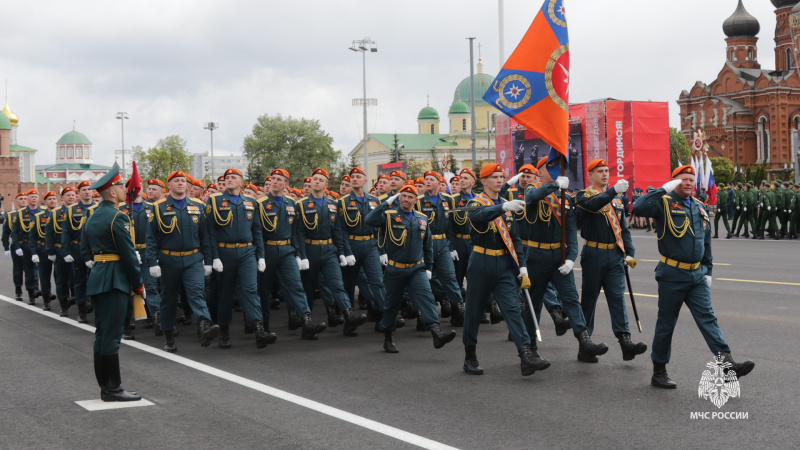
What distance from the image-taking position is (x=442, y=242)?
11156 millimetres

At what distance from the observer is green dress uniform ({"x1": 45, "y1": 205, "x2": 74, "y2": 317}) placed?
1357 cm

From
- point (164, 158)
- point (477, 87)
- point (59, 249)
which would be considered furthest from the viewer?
point (477, 87)

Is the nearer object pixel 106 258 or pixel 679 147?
pixel 106 258

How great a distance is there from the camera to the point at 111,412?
6793 millimetres

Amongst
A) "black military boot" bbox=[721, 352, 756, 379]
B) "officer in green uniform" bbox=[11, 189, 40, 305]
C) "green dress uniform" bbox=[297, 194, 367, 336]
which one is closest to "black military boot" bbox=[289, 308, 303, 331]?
"green dress uniform" bbox=[297, 194, 367, 336]

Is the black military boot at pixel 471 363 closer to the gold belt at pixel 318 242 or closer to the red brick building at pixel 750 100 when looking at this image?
the gold belt at pixel 318 242

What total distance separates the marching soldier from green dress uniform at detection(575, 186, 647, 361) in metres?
0.86

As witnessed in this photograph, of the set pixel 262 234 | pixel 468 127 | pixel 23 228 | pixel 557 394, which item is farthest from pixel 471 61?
pixel 468 127

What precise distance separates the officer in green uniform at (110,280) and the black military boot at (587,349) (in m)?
4.20

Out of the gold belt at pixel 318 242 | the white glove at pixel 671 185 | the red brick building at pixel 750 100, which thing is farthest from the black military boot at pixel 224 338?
the red brick building at pixel 750 100

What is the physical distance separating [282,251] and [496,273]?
3.44 metres

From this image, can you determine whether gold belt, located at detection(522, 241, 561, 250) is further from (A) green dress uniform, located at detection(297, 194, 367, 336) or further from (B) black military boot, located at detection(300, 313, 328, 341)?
(A) green dress uniform, located at detection(297, 194, 367, 336)

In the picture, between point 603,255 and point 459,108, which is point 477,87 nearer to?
point 459,108

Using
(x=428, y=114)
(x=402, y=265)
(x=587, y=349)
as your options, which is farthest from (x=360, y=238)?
(x=428, y=114)
